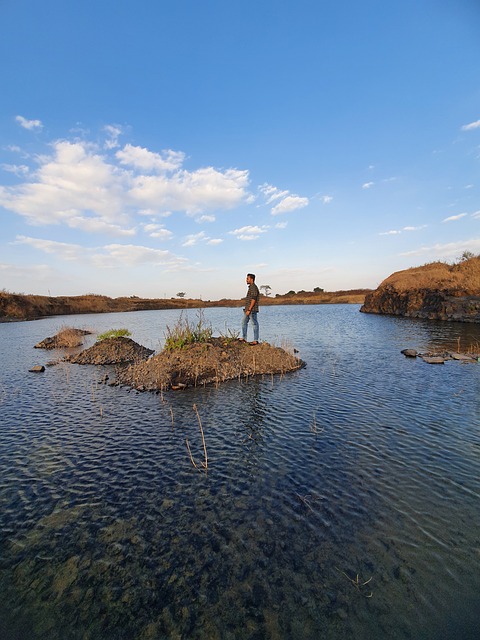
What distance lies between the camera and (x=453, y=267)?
54.8m

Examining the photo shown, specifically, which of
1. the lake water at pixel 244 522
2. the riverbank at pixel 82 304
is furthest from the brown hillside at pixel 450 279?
the lake water at pixel 244 522

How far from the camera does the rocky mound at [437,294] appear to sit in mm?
41206

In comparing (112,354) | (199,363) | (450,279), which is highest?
(450,279)

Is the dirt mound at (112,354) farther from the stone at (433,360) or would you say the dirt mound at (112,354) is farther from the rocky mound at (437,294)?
the rocky mound at (437,294)

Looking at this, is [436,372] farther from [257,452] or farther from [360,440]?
[257,452]

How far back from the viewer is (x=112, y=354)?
68.0ft

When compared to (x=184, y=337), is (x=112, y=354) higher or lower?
lower

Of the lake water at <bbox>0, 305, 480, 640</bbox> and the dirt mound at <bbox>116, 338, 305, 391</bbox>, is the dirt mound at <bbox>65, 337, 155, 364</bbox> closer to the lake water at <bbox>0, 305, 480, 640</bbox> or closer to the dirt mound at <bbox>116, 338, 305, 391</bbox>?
the dirt mound at <bbox>116, 338, 305, 391</bbox>

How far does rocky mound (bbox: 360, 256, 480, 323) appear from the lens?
41.2m

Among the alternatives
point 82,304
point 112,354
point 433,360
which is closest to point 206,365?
point 112,354

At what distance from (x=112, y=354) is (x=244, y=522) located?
17695mm

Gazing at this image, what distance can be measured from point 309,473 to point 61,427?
25.7ft

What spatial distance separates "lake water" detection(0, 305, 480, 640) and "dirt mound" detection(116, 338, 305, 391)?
3.17 metres

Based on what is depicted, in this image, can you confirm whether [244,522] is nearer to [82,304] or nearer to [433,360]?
[433,360]
